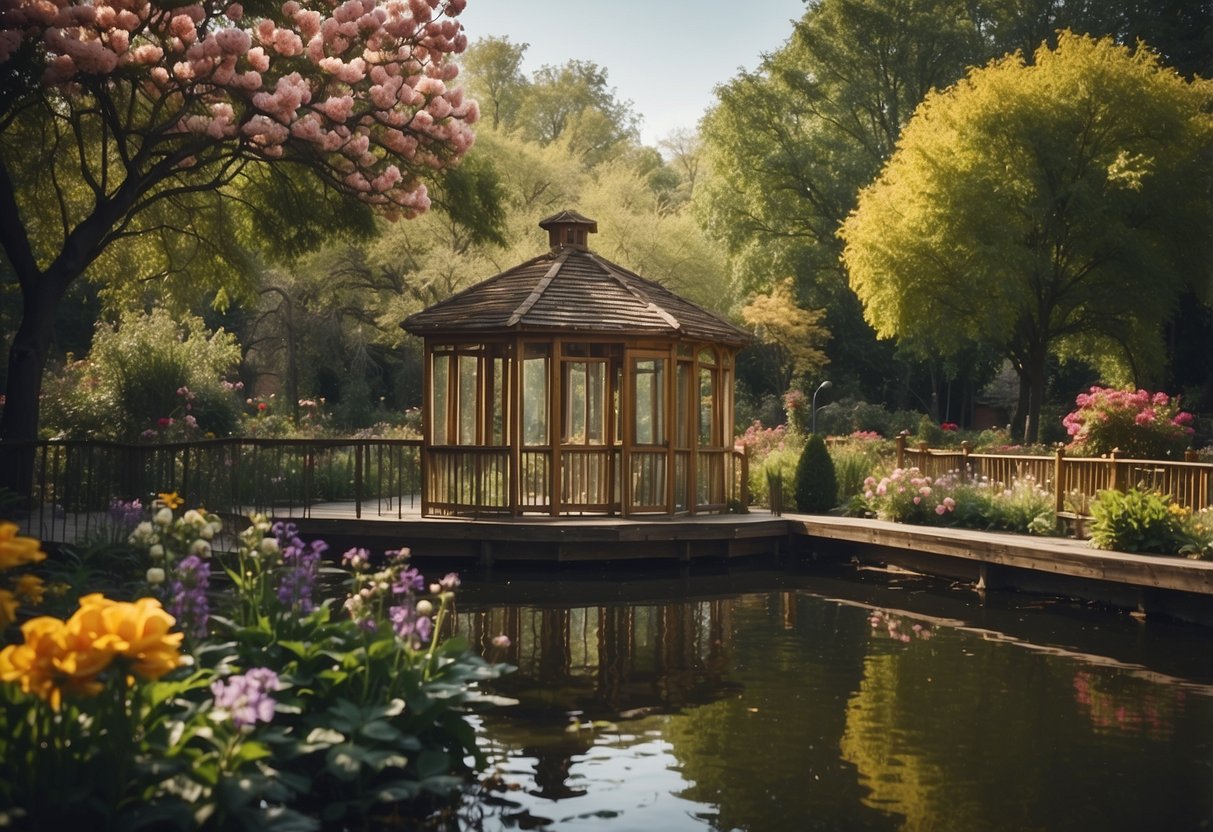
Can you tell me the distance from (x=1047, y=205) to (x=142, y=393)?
18.3 metres

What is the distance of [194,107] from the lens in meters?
17.1

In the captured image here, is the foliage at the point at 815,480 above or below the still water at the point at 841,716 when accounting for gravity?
above

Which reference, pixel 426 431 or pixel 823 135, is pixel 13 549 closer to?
pixel 426 431

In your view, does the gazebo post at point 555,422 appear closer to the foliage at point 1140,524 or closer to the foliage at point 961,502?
the foliage at point 961,502

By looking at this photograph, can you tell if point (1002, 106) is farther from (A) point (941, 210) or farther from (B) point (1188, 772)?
(B) point (1188, 772)

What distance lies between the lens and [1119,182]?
88.6ft

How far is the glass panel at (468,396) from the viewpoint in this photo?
18.1 meters

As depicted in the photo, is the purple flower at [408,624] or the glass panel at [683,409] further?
the glass panel at [683,409]

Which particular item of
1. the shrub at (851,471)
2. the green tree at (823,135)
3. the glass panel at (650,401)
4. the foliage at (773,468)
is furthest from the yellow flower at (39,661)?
the green tree at (823,135)

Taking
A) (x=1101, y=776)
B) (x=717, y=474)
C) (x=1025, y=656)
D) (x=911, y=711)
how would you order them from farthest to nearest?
(x=717, y=474) < (x=1025, y=656) < (x=911, y=711) < (x=1101, y=776)

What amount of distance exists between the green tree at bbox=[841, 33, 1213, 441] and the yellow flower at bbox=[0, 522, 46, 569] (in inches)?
963

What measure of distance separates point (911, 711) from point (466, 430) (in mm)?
10374

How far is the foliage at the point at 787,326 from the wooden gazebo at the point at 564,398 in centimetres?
1681

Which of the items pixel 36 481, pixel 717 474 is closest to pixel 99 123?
pixel 36 481
